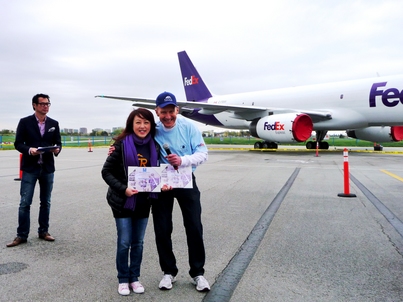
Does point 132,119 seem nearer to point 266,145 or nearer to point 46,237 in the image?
point 46,237

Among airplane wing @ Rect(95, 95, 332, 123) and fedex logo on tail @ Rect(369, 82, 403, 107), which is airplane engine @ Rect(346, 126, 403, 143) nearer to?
airplane wing @ Rect(95, 95, 332, 123)

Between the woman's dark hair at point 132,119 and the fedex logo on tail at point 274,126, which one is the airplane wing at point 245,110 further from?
the woman's dark hair at point 132,119

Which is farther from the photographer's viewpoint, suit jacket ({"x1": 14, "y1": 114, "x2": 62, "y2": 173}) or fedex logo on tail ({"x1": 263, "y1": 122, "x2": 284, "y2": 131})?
fedex logo on tail ({"x1": 263, "y1": 122, "x2": 284, "y2": 131})

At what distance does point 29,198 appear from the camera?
398 cm

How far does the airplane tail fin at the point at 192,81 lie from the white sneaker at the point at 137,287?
24012mm

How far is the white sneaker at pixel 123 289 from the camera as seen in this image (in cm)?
265

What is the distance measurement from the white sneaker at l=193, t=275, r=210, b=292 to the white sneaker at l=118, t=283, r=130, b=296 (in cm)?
51

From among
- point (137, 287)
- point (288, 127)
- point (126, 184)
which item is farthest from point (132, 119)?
point (288, 127)

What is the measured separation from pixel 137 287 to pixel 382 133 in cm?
2030

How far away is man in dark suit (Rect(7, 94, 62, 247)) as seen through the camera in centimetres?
392

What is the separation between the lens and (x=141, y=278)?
2980 mm

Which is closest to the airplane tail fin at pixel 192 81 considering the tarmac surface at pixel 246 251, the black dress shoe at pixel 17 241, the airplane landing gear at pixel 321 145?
the airplane landing gear at pixel 321 145

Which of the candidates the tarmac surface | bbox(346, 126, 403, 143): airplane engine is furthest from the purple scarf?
bbox(346, 126, 403, 143): airplane engine

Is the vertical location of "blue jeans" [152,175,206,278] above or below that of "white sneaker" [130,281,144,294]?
above
